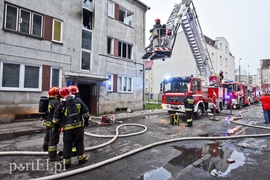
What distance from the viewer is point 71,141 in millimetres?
3877

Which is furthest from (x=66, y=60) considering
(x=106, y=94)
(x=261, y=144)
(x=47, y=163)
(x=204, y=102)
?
(x=261, y=144)

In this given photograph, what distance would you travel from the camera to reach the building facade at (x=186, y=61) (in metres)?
28.5

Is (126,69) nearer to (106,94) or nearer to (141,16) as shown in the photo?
(106,94)

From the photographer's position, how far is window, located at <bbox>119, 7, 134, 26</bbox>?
14788 mm

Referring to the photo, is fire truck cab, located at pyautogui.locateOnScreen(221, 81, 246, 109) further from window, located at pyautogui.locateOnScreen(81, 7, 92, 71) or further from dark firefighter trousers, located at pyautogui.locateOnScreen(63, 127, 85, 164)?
dark firefighter trousers, located at pyautogui.locateOnScreen(63, 127, 85, 164)

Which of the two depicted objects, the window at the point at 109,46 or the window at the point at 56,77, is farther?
the window at the point at 109,46

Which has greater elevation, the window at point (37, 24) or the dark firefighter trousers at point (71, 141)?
the window at point (37, 24)

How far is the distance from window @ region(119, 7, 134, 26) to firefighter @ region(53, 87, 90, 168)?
41.1 feet

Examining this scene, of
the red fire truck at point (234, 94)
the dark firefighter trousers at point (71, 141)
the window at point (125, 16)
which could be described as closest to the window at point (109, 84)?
the window at point (125, 16)

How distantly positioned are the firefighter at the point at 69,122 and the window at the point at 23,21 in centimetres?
720

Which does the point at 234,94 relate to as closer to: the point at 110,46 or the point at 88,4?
the point at 110,46

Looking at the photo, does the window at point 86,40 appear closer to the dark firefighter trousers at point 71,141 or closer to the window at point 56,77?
the window at point 56,77

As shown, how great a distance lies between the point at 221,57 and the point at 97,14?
2841 centimetres

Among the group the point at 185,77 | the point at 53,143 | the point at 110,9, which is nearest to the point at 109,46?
the point at 110,9
